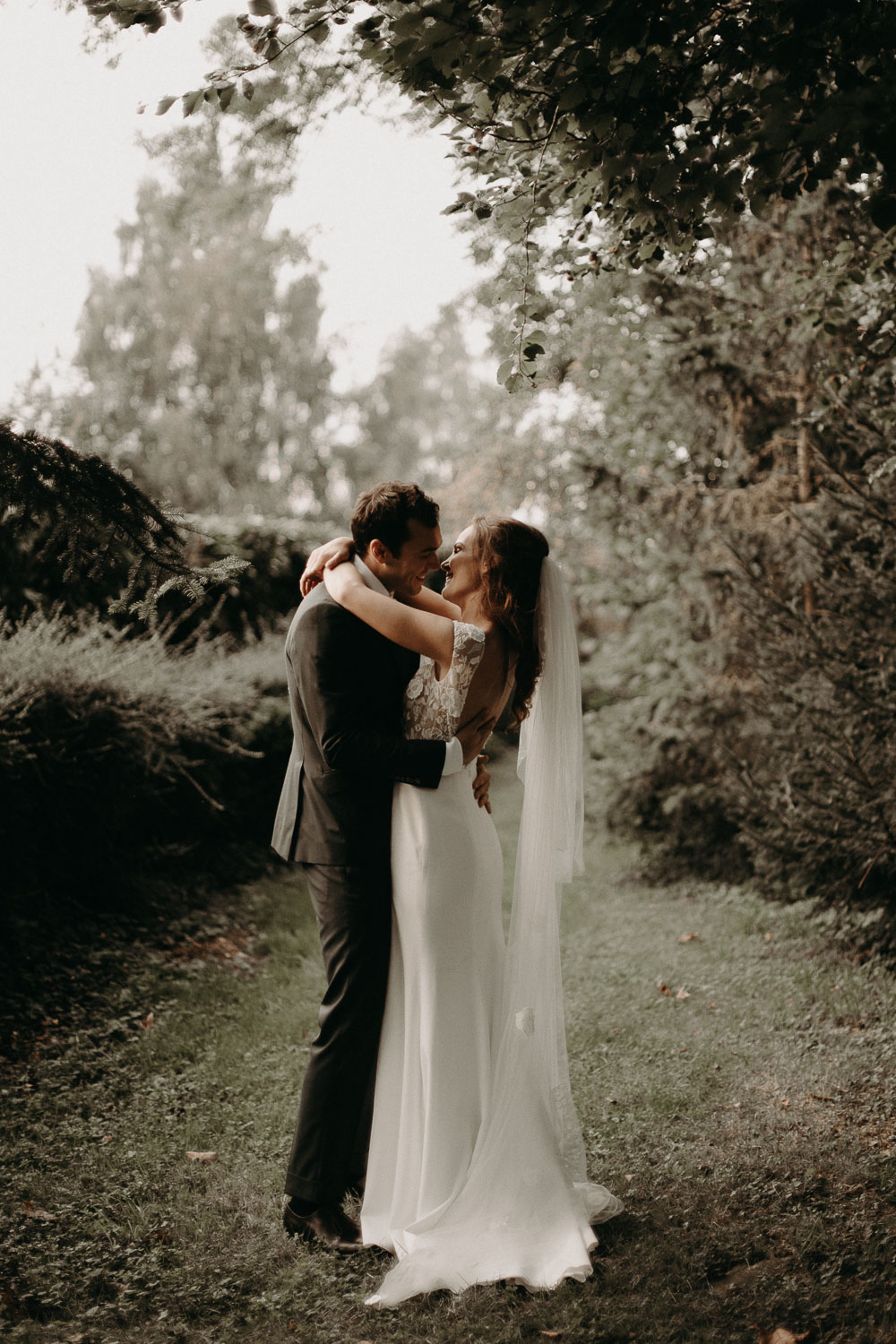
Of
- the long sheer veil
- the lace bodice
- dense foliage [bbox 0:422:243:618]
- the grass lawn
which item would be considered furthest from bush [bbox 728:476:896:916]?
dense foliage [bbox 0:422:243:618]

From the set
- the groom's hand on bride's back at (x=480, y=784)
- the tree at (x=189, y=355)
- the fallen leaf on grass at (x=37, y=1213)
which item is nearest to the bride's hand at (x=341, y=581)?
the groom's hand on bride's back at (x=480, y=784)

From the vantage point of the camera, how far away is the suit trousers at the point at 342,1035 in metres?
3.27

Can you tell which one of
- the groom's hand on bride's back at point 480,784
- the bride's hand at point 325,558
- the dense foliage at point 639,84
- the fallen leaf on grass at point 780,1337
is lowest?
the fallen leaf on grass at point 780,1337

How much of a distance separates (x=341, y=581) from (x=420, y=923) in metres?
1.18

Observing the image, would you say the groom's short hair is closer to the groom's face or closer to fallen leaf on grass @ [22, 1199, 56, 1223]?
the groom's face

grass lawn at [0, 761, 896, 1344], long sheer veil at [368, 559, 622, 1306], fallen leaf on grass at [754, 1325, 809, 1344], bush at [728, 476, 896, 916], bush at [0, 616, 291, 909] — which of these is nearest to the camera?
fallen leaf on grass at [754, 1325, 809, 1344]

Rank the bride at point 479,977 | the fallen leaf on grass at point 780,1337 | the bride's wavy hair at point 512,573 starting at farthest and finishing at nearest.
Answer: the bride's wavy hair at point 512,573 → the bride at point 479,977 → the fallen leaf on grass at point 780,1337

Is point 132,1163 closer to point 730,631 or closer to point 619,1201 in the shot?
point 619,1201

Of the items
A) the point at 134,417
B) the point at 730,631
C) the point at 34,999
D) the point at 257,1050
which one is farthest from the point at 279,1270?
the point at 134,417

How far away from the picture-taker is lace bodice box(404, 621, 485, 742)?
3.29 meters

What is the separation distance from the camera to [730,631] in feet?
24.3

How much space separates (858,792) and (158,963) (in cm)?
420

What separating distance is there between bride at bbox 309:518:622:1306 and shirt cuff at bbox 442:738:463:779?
0.09 m

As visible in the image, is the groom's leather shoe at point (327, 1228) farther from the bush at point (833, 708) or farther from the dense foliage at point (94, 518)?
the bush at point (833, 708)
